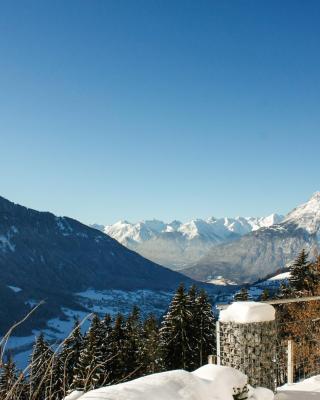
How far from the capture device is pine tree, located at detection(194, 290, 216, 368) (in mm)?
37312

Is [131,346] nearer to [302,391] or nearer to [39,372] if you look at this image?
[302,391]

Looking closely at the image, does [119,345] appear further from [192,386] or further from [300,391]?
[192,386]

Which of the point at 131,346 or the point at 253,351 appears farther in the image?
the point at 131,346

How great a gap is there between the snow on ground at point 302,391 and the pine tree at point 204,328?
3080cm

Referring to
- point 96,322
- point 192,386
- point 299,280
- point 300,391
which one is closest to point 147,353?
point 96,322

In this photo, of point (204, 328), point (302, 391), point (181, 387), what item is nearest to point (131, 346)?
point (204, 328)

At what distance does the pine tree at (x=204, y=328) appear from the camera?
37.3m

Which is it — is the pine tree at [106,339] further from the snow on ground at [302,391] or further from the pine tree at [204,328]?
the snow on ground at [302,391]

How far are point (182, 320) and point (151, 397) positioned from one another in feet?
113

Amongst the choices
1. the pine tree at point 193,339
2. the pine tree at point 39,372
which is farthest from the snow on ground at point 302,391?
the pine tree at point 193,339

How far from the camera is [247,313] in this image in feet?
20.6

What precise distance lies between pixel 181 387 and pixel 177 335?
112 feet

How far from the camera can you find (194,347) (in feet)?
122

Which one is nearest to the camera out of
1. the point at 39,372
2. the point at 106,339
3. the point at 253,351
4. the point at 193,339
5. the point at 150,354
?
the point at 39,372
